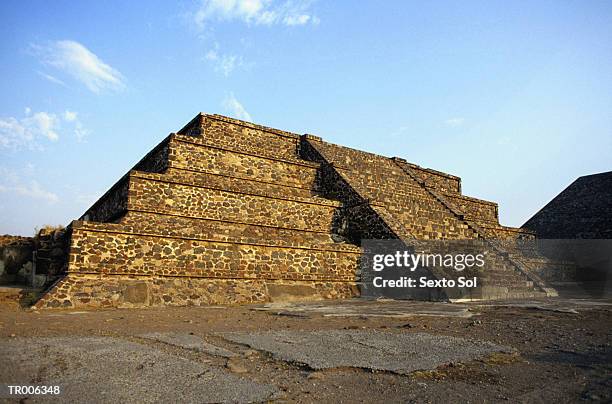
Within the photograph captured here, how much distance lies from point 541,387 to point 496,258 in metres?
10.8

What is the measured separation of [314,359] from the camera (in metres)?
3.45

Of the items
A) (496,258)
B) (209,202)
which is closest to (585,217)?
(496,258)

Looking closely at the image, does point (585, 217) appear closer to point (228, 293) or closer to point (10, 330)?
point (228, 293)

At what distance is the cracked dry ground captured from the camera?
8.66ft

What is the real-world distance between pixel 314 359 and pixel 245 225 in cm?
825

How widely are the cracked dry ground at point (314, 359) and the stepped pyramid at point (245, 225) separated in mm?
2692

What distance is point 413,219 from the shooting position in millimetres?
13250

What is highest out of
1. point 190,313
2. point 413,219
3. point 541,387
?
point 413,219

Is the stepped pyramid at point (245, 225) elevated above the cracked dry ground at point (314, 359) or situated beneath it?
elevated above

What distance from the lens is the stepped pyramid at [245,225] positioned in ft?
27.7

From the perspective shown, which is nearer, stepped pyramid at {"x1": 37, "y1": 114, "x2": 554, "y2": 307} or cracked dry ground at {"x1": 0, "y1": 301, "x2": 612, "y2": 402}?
cracked dry ground at {"x1": 0, "y1": 301, "x2": 612, "y2": 402}

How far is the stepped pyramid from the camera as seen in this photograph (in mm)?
8453

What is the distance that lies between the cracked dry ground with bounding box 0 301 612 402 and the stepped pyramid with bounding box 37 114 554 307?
2692 mm

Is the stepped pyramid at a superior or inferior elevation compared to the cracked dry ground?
superior
